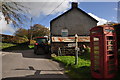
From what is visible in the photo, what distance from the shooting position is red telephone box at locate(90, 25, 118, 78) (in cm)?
566

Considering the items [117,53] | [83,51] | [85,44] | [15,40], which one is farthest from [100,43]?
[15,40]

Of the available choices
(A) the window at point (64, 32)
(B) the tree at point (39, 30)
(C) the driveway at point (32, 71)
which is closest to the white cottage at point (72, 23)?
(A) the window at point (64, 32)

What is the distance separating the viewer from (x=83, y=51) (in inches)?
634

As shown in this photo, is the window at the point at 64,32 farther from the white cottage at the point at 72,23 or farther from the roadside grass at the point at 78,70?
the roadside grass at the point at 78,70

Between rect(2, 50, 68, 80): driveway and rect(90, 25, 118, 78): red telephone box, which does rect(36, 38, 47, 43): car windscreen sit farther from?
rect(90, 25, 118, 78): red telephone box

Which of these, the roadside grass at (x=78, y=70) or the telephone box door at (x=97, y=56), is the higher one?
the telephone box door at (x=97, y=56)

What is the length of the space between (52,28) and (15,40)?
52.8 ft

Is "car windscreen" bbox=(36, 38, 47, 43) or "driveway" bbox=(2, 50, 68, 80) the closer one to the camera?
"driveway" bbox=(2, 50, 68, 80)

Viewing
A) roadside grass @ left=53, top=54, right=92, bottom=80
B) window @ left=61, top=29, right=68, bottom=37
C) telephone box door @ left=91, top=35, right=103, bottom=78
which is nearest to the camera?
telephone box door @ left=91, top=35, right=103, bottom=78

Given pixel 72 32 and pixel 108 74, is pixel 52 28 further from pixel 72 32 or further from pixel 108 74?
pixel 108 74

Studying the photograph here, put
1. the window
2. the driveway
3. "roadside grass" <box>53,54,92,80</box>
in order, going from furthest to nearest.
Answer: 1. the window
2. the driveway
3. "roadside grass" <box>53,54,92,80</box>

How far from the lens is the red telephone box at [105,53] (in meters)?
5.66

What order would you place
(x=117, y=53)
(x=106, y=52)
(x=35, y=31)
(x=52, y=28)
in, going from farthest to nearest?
(x=35, y=31) → (x=52, y=28) → (x=117, y=53) → (x=106, y=52)

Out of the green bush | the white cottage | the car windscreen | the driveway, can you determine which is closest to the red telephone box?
the green bush
